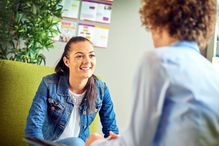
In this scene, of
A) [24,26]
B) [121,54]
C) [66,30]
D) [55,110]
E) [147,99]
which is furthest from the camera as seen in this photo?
[121,54]

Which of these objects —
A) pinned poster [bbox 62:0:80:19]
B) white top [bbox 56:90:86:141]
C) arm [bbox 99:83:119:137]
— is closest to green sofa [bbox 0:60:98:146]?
white top [bbox 56:90:86:141]

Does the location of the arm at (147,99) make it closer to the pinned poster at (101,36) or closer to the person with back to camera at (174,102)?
the person with back to camera at (174,102)

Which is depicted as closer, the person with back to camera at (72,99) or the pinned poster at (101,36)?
the person with back to camera at (72,99)

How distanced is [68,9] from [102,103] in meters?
1.17

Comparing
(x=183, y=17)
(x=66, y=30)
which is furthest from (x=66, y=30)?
(x=183, y=17)

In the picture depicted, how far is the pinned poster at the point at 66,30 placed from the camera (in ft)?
8.76

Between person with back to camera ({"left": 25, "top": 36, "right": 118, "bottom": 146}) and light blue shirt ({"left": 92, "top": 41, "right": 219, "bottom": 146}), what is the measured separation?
0.98 meters

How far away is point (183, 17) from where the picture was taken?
0.81 metres

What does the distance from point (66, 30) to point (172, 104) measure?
2.09 meters

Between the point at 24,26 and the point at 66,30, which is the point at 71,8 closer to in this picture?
the point at 66,30

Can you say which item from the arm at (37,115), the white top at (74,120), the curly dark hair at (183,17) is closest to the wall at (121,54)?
the white top at (74,120)

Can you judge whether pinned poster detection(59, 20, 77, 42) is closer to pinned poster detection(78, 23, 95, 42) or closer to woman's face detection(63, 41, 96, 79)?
pinned poster detection(78, 23, 95, 42)

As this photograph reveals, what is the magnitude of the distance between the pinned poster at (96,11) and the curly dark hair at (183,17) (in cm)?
192

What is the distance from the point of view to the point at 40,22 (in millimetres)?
2199
